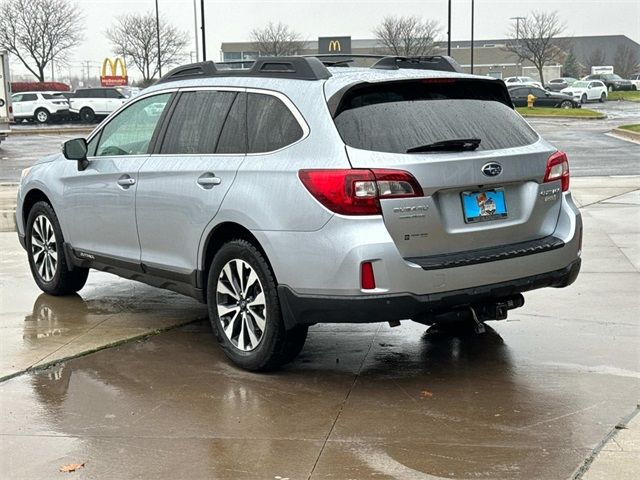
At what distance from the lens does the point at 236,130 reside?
18.6 feet

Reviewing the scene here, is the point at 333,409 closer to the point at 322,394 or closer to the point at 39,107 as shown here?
the point at 322,394

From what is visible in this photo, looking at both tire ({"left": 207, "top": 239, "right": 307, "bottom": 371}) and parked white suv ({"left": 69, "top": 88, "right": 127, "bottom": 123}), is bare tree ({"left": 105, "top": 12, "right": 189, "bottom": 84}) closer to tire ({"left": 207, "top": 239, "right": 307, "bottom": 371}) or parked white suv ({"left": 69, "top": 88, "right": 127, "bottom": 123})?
parked white suv ({"left": 69, "top": 88, "right": 127, "bottom": 123})

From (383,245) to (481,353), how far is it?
1.50 metres

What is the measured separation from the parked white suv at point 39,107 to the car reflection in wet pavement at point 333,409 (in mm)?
40017

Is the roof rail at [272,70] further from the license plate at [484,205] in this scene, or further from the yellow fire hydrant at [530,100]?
the yellow fire hydrant at [530,100]

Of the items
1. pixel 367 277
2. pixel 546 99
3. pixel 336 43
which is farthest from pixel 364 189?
pixel 546 99

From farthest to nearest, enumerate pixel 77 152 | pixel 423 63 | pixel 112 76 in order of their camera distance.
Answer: pixel 112 76 → pixel 77 152 → pixel 423 63

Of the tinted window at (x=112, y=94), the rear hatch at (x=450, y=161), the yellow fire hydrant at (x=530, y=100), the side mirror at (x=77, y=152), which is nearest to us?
the rear hatch at (x=450, y=161)

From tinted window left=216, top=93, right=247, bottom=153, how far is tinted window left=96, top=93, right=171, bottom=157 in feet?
2.66

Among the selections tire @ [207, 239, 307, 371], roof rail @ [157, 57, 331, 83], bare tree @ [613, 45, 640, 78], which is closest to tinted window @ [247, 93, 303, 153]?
roof rail @ [157, 57, 331, 83]

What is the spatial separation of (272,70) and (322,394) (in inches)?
79.1

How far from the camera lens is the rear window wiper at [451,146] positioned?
16.4ft

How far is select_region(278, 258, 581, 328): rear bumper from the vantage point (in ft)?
15.8

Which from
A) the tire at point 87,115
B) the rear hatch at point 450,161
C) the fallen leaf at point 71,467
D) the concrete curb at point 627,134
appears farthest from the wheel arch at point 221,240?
the tire at point 87,115
